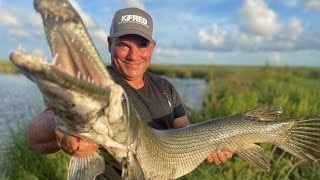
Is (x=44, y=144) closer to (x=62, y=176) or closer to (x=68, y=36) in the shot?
(x=68, y=36)

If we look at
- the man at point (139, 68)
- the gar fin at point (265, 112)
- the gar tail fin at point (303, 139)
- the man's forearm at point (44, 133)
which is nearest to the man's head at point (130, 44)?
the man at point (139, 68)

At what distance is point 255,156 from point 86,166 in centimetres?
156

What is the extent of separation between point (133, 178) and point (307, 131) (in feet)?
5.57

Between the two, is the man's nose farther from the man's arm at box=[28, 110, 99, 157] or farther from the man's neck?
the man's arm at box=[28, 110, 99, 157]

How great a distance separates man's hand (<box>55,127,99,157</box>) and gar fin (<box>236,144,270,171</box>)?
1548mm

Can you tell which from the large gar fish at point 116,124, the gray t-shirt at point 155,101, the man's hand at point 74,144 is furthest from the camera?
the gray t-shirt at point 155,101

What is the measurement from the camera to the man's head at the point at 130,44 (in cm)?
323

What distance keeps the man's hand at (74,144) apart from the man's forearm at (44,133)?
0.16 meters

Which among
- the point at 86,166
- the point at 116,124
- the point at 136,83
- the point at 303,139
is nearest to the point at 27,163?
the point at 136,83

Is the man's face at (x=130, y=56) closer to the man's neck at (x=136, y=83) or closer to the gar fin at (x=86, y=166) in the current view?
the man's neck at (x=136, y=83)

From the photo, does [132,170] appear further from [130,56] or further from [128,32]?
[128,32]

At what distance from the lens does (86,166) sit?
2.60 meters

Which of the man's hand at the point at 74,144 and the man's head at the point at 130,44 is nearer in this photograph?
the man's hand at the point at 74,144

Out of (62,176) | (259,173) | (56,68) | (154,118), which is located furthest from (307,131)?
(62,176)
